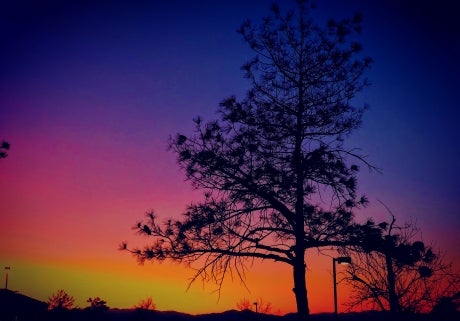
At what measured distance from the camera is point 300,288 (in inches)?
349

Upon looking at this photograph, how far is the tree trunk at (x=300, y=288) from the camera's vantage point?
871cm

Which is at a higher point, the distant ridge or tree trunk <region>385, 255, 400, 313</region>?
tree trunk <region>385, 255, 400, 313</region>

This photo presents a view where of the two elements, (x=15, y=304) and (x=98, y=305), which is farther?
(x=15, y=304)

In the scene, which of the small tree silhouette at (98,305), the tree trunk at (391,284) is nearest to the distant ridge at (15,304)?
the small tree silhouette at (98,305)

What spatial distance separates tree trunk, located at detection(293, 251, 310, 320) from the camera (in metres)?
8.71

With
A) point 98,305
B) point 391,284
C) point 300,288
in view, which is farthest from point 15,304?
point 391,284

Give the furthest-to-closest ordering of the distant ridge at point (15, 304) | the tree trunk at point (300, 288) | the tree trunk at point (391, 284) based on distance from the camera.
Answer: the distant ridge at point (15, 304) < the tree trunk at point (300, 288) < the tree trunk at point (391, 284)

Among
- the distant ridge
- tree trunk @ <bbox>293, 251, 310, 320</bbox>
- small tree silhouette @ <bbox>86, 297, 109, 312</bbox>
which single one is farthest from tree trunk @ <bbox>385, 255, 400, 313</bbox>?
the distant ridge

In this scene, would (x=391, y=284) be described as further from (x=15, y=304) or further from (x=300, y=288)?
(x=15, y=304)

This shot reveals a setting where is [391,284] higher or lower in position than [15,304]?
higher

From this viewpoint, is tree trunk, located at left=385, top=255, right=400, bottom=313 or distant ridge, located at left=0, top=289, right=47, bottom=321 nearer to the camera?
tree trunk, located at left=385, top=255, right=400, bottom=313

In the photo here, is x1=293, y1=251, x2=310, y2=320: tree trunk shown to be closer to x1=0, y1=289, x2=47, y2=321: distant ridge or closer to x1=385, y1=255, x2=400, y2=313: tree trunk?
x1=385, y1=255, x2=400, y2=313: tree trunk

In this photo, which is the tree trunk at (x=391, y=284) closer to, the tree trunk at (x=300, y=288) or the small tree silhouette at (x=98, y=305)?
the tree trunk at (x=300, y=288)

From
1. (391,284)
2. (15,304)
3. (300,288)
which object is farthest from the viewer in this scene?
(15,304)
